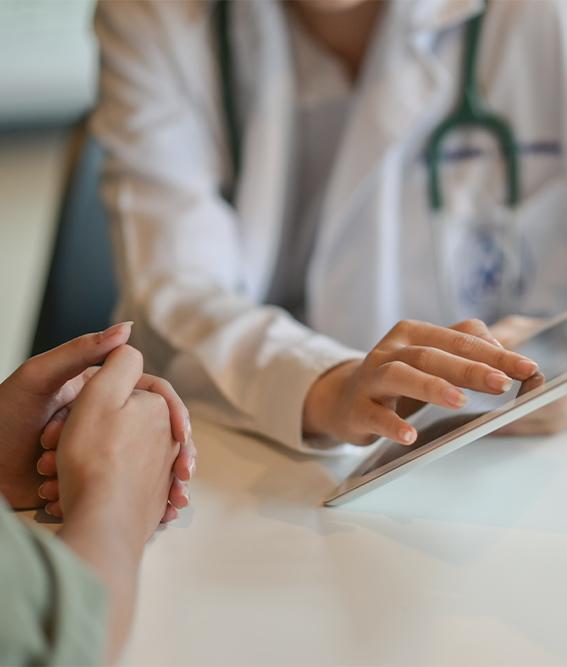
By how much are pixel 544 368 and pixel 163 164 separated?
0.54 m

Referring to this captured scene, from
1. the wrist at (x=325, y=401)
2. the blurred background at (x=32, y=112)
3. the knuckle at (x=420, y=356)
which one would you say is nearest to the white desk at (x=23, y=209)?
the blurred background at (x=32, y=112)

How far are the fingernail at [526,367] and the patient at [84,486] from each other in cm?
18

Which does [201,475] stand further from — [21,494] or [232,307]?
[232,307]

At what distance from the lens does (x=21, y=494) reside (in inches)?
19.6

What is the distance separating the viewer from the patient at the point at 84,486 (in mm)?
322

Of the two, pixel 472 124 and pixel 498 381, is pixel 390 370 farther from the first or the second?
pixel 472 124

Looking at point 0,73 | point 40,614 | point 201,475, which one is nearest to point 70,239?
point 201,475

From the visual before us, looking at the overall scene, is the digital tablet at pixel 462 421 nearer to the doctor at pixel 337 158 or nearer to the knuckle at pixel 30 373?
the knuckle at pixel 30 373

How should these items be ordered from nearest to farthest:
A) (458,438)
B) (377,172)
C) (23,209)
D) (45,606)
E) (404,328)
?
(45,606), (458,438), (404,328), (377,172), (23,209)

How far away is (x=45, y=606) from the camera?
1.06 feet

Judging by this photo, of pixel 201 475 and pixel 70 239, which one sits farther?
pixel 70 239

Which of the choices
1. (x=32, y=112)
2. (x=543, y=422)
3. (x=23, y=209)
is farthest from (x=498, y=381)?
(x=32, y=112)

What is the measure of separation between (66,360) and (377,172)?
506 mm

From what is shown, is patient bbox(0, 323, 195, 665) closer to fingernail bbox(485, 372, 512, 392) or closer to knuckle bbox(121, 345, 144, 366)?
knuckle bbox(121, 345, 144, 366)
